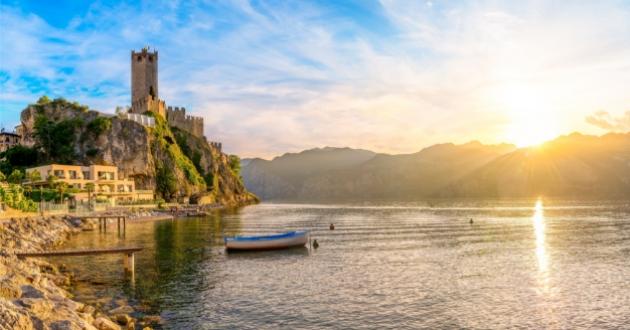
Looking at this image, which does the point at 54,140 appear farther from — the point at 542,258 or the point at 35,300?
the point at 35,300

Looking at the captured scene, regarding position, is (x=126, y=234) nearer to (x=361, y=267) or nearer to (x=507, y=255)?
(x=361, y=267)

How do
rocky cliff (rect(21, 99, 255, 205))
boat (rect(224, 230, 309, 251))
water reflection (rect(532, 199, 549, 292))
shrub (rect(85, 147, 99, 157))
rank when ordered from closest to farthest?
1. water reflection (rect(532, 199, 549, 292))
2. boat (rect(224, 230, 309, 251))
3. rocky cliff (rect(21, 99, 255, 205))
4. shrub (rect(85, 147, 99, 157))

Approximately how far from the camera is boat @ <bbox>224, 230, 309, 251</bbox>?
53094 millimetres

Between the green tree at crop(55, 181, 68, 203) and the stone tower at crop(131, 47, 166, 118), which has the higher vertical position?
the stone tower at crop(131, 47, 166, 118)

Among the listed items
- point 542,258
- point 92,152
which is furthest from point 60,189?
point 542,258

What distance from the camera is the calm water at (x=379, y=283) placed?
2692cm

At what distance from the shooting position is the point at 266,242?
179 ft

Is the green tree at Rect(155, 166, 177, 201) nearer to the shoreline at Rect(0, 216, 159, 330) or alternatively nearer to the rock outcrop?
the rock outcrop

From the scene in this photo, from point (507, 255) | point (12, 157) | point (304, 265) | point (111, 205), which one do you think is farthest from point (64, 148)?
point (507, 255)

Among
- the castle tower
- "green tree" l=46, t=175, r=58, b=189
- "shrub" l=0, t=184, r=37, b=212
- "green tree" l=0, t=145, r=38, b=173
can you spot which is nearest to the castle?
the castle tower

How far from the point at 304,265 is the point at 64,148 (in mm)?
111685

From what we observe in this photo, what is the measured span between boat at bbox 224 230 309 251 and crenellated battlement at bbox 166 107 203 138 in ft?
443

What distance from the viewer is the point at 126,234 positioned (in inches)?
2830

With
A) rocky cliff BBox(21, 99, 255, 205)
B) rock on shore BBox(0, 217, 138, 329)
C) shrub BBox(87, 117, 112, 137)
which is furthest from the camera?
shrub BBox(87, 117, 112, 137)
